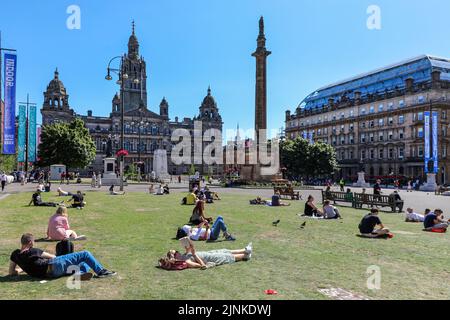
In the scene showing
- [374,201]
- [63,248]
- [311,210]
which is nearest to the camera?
[63,248]

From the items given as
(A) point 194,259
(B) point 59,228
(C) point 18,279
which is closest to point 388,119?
(B) point 59,228

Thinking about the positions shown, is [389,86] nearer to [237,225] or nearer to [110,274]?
[237,225]

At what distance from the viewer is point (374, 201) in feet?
68.0

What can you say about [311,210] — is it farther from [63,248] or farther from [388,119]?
[388,119]

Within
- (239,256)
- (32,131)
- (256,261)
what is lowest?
(256,261)

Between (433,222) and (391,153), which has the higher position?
(391,153)

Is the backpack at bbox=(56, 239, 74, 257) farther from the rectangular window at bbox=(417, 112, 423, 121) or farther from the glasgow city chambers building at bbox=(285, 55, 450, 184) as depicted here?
the rectangular window at bbox=(417, 112, 423, 121)

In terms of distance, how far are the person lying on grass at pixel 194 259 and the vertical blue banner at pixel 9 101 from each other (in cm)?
2383

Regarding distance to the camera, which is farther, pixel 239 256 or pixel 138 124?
pixel 138 124

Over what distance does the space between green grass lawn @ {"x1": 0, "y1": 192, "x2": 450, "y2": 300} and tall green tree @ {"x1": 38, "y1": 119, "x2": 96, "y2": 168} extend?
46.6 m

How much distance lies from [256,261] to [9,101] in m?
26.6

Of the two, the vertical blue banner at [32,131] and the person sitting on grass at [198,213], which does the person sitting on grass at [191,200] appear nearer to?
the person sitting on grass at [198,213]

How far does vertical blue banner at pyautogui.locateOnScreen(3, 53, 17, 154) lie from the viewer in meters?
25.9

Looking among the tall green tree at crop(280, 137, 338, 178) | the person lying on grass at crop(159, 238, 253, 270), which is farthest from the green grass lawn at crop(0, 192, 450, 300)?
the tall green tree at crop(280, 137, 338, 178)
